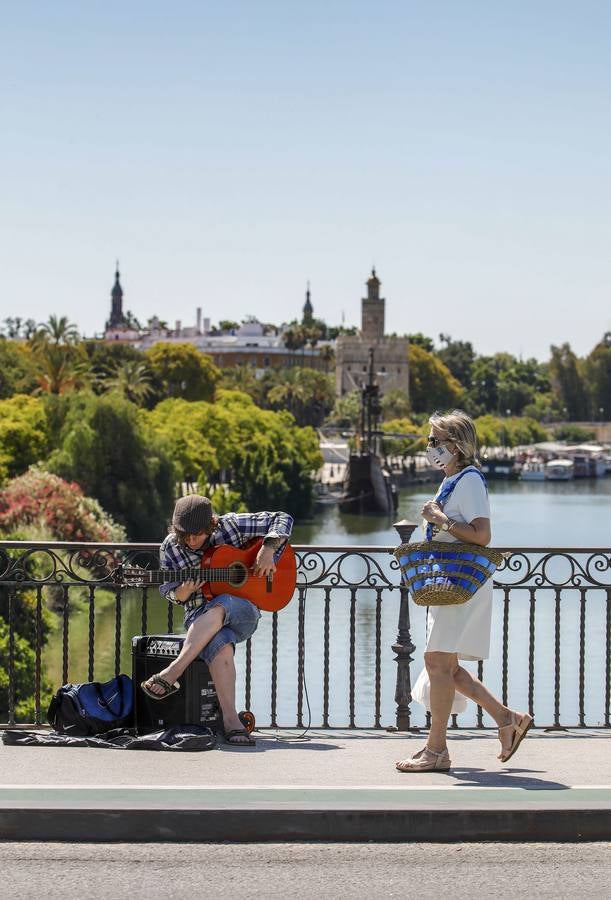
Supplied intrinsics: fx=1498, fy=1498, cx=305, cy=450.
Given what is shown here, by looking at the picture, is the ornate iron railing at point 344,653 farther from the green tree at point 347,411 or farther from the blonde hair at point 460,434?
the green tree at point 347,411

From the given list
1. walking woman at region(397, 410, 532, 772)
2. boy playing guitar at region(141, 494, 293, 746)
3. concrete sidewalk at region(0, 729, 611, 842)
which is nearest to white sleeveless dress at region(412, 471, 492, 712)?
walking woman at region(397, 410, 532, 772)

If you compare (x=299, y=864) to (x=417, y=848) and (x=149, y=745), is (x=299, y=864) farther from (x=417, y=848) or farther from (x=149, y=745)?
(x=149, y=745)

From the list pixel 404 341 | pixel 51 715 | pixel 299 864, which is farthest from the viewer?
pixel 404 341

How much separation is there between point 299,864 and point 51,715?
2.38m

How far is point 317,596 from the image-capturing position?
45281mm

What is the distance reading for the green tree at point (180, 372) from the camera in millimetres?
106562

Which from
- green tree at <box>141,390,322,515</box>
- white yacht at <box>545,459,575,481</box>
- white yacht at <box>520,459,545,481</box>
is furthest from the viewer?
white yacht at <box>545,459,575,481</box>

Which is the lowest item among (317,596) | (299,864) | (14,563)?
(317,596)

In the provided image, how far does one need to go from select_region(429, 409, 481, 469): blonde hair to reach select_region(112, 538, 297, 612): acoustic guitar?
3.68 ft

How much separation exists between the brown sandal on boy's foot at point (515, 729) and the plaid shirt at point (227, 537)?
1.47 m

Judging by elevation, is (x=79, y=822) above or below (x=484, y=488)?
below

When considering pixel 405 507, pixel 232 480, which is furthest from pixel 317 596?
pixel 405 507

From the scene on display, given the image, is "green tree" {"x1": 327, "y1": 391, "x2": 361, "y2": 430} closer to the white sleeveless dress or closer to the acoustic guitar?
the acoustic guitar

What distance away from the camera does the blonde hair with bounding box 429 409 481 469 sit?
7.24 meters
